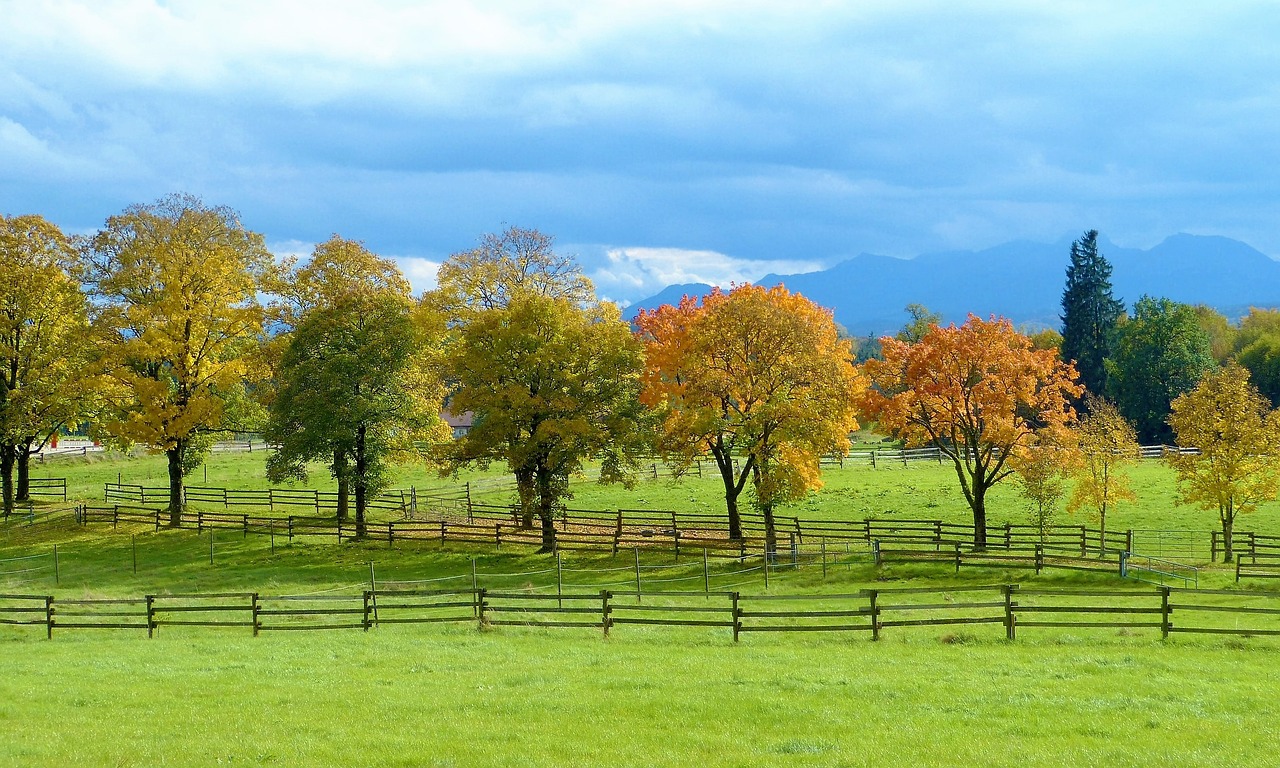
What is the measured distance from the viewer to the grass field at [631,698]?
579 inches

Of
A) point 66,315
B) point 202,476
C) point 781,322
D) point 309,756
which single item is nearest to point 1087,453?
point 781,322

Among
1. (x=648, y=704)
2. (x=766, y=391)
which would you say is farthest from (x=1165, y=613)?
(x=766, y=391)

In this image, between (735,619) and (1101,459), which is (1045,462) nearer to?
(1101,459)

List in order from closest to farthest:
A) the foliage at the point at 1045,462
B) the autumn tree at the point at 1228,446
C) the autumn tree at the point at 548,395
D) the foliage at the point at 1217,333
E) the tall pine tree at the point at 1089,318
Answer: the autumn tree at the point at 1228,446 → the foliage at the point at 1045,462 → the autumn tree at the point at 548,395 → the tall pine tree at the point at 1089,318 → the foliage at the point at 1217,333

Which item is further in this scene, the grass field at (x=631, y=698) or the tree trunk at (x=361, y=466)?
the tree trunk at (x=361, y=466)

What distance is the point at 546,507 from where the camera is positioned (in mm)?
39594

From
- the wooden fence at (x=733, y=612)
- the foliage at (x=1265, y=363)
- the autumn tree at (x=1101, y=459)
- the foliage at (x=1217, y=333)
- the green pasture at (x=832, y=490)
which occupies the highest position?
the foliage at (x=1217, y=333)

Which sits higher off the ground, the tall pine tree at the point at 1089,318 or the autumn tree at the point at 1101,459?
the tall pine tree at the point at 1089,318

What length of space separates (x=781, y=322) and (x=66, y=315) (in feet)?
111

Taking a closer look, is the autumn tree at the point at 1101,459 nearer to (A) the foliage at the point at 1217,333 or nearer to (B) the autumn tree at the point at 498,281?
(B) the autumn tree at the point at 498,281

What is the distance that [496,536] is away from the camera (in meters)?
40.8

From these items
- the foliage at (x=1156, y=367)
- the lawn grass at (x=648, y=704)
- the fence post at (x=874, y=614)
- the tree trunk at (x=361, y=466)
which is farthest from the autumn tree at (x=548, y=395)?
the foliage at (x=1156, y=367)

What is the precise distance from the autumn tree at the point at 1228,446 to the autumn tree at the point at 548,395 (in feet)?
65.4

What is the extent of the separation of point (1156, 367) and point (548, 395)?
63.9 metres
